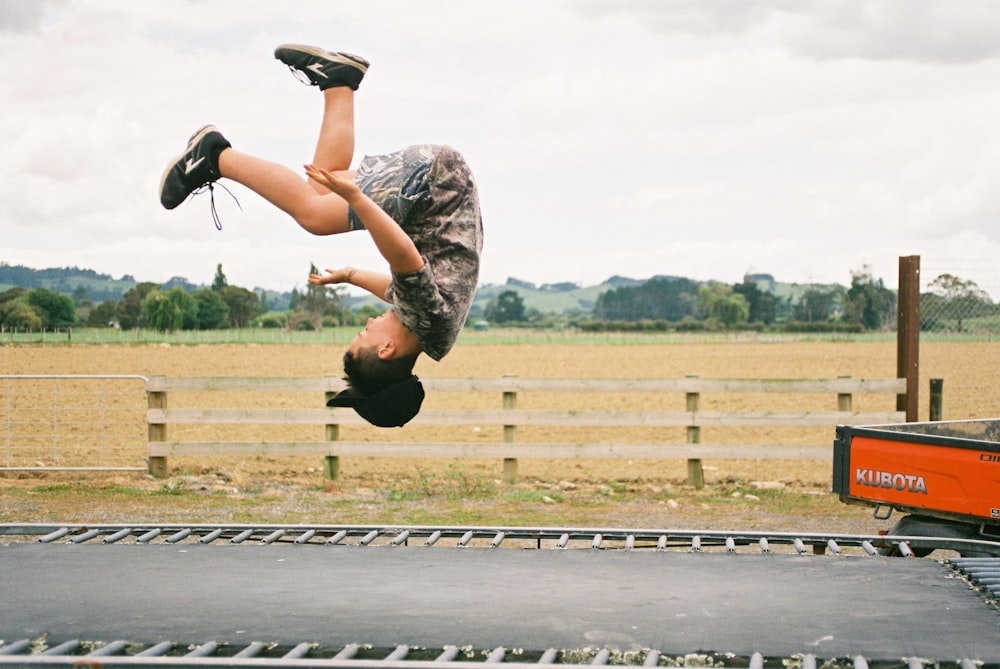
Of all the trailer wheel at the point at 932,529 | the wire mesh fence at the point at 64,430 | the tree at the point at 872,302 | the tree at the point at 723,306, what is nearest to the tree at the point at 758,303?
the tree at the point at 723,306

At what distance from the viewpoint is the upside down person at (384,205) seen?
2.84m

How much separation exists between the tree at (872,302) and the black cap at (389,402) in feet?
24.1

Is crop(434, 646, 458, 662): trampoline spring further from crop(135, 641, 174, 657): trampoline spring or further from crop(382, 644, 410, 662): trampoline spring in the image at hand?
crop(135, 641, 174, 657): trampoline spring

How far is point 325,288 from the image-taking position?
3.77m

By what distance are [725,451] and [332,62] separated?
21.3 feet

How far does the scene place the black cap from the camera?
10.1ft

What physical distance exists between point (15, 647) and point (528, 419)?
20.0 ft

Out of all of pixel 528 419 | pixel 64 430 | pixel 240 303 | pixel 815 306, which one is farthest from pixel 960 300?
pixel 815 306

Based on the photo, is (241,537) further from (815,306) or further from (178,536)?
(815,306)

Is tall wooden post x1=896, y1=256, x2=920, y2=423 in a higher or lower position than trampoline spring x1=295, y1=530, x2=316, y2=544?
higher

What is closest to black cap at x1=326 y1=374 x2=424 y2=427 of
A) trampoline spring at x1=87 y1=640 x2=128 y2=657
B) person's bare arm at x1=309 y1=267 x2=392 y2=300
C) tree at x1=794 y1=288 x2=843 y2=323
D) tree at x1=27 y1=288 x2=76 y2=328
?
person's bare arm at x1=309 y1=267 x2=392 y2=300

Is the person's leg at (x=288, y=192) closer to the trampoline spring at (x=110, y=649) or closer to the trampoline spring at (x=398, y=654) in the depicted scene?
the trampoline spring at (x=398, y=654)

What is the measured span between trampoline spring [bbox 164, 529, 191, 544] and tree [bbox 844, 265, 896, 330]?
6714 mm

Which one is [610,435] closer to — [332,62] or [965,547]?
[965,547]
